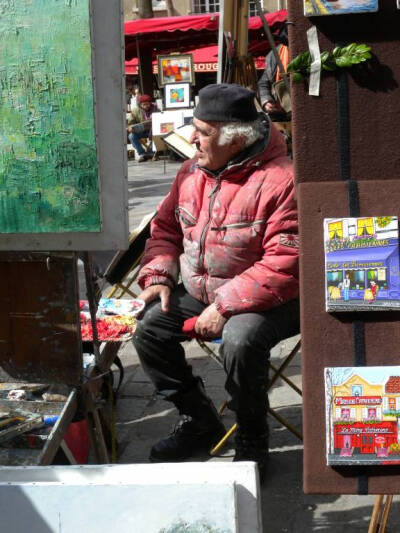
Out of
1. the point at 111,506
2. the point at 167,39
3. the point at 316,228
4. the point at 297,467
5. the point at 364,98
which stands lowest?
the point at 297,467

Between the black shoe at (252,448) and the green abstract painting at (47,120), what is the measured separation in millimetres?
1046

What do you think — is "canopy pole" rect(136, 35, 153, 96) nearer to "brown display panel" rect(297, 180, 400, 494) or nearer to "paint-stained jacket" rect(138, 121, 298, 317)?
"paint-stained jacket" rect(138, 121, 298, 317)

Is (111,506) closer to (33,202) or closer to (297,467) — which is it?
(33,202)

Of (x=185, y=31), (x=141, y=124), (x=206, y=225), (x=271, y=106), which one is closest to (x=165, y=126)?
(x=141, y=124)

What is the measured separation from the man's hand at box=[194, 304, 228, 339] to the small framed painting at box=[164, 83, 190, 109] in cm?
1209

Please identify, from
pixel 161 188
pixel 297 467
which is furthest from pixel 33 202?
pixel 161 188

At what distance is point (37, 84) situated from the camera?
2367 mm

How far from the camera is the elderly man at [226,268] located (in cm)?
289

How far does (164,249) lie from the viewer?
3275 millimetres

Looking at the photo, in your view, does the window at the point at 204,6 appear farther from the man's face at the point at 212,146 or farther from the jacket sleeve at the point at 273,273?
the jacket sleeve at the point at 273,273

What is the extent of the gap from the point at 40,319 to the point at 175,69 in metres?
13.2

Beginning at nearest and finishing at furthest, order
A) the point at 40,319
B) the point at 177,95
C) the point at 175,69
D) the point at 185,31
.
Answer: the point at 40,319 < the point at 177,95 < the point at 175,69 < the point at 185,31

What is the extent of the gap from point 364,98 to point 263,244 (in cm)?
99

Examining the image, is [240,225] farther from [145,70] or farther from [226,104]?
[145,70]
